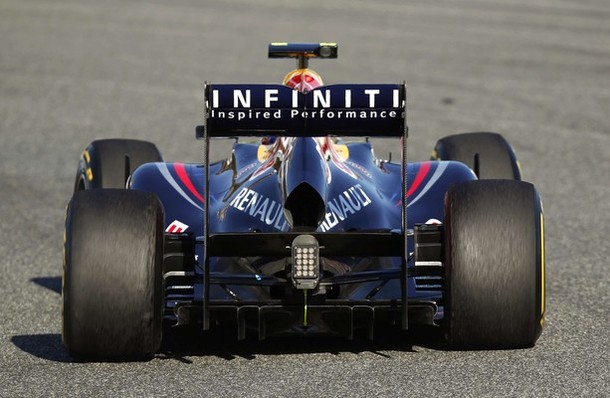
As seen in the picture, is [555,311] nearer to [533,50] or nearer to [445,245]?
[445,245]

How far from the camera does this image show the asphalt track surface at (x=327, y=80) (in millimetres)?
7422

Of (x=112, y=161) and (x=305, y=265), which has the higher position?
(x=112, y=161)

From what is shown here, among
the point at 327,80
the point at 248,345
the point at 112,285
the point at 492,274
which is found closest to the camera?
the point at 112,285

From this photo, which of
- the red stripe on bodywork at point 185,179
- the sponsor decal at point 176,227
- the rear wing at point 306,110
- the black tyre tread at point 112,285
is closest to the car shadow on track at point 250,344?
the black tyre tread at point 112,285

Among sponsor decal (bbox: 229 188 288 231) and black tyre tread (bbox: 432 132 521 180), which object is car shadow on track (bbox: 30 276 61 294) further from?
black tyre tread (bbox: 432 132 521 180)

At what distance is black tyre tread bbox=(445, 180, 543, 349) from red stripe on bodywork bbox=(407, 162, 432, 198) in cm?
117

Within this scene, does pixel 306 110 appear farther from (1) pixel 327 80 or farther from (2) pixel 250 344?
(1) pixel 327 80

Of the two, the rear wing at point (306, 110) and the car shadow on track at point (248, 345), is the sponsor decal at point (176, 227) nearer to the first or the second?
the car shadow on track at point (248, 345)

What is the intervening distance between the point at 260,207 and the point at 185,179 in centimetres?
86

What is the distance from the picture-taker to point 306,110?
24.6 ft

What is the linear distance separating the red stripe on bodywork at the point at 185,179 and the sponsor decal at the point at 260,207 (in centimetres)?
37

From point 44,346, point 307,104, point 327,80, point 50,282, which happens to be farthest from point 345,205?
point 327,80

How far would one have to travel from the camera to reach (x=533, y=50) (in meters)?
Result: 23.0

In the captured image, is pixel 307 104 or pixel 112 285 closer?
pixel 112 285
